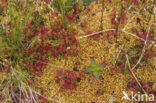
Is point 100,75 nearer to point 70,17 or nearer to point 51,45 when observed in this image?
point 51,45

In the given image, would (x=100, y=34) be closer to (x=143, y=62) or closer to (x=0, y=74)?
(x=143, y=62)

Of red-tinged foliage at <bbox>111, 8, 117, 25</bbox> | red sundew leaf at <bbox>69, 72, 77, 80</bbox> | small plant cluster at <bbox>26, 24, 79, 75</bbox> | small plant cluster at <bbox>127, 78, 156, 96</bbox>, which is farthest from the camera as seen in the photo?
red-tinged foliage at <bbox>111, 8, 117, 25</bbox>

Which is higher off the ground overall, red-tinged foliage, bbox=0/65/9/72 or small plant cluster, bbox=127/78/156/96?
red-tinged foliage, bbox=0/65/9/72

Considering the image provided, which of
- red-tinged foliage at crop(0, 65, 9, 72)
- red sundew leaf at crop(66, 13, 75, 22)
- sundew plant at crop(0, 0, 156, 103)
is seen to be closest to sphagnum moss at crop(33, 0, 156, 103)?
sundew plant at crop(0, 0, 156, 103)

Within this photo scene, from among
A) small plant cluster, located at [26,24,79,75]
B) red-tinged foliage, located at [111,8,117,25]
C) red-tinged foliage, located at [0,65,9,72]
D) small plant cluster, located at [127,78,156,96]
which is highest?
red-tinged foliage, located at [111,8,117,25]

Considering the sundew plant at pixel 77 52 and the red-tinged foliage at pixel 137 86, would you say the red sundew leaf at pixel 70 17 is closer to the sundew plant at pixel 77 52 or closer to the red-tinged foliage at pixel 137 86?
the sundew plant at pixel 77 52

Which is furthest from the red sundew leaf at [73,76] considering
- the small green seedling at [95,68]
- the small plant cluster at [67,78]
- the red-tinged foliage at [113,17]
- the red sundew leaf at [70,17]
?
the red-tinged foliage at [113,17]

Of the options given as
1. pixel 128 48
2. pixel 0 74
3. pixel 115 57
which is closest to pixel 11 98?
pixel 0 74

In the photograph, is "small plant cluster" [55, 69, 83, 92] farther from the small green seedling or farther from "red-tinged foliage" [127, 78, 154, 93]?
"red-tinged foliage" [127, 78, 154, 93]
